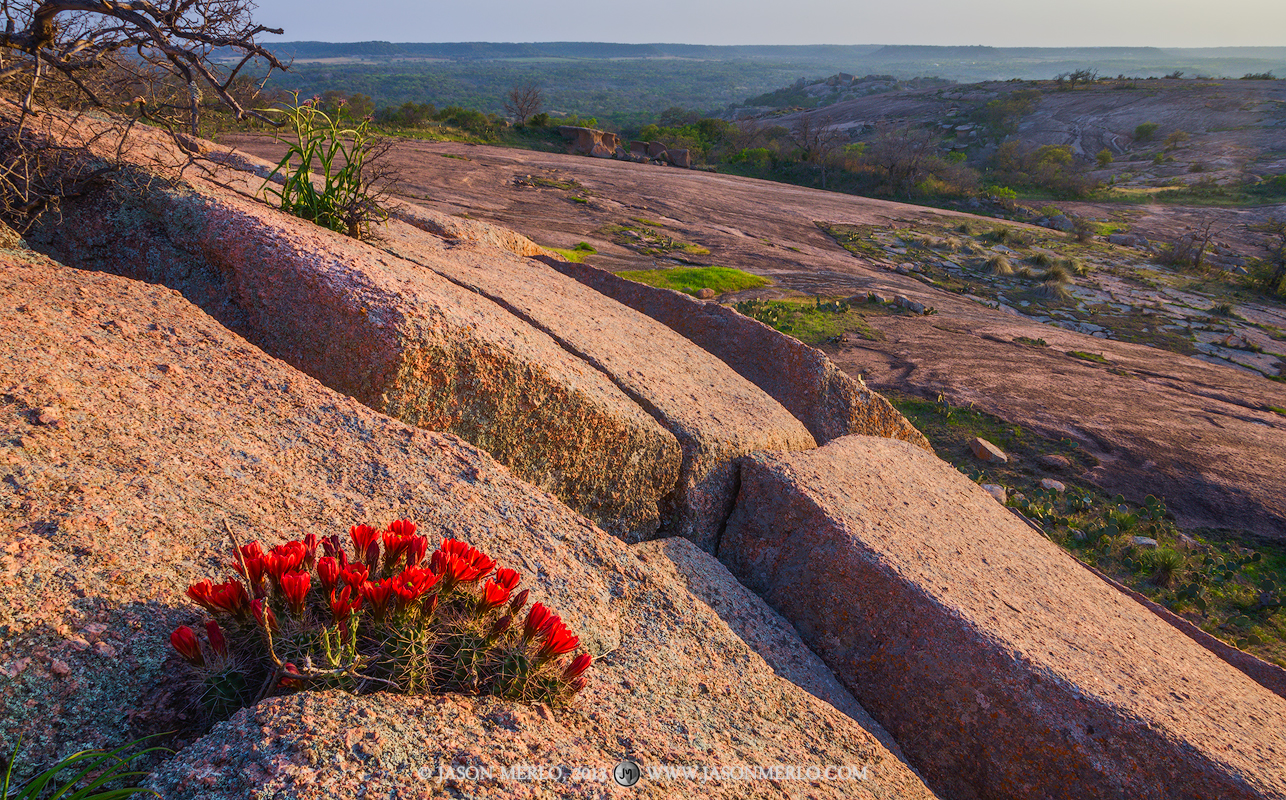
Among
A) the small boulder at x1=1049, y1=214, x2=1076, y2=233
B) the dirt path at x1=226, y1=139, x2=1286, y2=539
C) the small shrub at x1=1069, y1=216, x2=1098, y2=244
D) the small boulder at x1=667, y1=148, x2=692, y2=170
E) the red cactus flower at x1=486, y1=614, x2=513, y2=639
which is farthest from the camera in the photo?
the small boulder at x1=667, y1=148, x2=692, y2=170

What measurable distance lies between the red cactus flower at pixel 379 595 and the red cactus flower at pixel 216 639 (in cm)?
28

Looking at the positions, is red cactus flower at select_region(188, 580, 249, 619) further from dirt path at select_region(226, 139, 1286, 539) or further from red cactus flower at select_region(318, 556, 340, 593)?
dirt path at select_region(226, 139, 1286, 539)

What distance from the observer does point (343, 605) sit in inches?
55.4

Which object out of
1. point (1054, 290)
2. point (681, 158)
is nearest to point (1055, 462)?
point (1054, 290)

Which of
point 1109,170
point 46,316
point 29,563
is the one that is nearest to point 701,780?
point 29,563

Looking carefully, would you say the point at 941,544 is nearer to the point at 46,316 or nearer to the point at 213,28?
the point at 46,316

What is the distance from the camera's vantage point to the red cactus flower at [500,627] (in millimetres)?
1576

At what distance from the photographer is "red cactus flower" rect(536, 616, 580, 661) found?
1612 millimetres

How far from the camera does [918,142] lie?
3641cm

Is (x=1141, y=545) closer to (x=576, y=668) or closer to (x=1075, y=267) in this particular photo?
(x=576, y=668)

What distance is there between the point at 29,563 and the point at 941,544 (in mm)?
3438

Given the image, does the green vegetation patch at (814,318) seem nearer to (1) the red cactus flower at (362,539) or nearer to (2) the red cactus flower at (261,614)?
(1) the red cactus flower at (362,539)

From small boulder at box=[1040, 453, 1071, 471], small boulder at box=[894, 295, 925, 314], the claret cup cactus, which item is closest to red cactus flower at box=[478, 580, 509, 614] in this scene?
the claret cup cactus

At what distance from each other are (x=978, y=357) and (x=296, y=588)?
39.8ft
